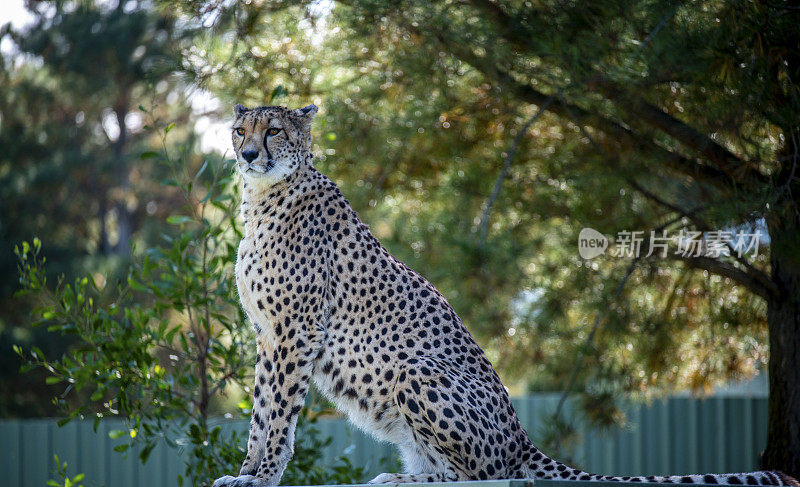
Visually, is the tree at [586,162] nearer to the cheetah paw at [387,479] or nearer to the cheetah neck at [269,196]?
the cheetah neck at [269,196]

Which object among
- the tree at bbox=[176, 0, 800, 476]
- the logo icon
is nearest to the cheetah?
the tree at bbox=[176, 0, 800, 476]

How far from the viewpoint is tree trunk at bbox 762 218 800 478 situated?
5.43 m

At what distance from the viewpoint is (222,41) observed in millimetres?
6125

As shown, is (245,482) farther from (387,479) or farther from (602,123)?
(602,123)

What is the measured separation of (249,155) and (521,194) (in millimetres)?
3220

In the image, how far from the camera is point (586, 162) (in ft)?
19.9

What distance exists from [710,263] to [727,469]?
5.94 metres

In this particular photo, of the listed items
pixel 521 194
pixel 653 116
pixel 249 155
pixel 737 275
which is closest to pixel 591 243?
pixel 521 194

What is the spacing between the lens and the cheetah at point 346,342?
3615 mm

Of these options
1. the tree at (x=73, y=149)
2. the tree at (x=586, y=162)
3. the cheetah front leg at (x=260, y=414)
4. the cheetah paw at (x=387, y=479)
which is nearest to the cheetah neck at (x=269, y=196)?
the cheetah front leg at (x=260, y=414)

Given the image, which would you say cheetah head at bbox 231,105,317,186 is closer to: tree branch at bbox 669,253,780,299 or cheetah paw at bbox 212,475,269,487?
cheetah paw at bbox 212,475,269,487

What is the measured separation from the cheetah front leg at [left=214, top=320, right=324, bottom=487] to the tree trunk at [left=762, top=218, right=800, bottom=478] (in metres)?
3.03

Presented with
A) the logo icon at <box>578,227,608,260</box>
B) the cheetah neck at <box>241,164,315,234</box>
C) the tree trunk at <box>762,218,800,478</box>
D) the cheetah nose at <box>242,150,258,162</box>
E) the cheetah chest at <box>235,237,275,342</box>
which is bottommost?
the tree trunk at <box>762,218,800,478</box>

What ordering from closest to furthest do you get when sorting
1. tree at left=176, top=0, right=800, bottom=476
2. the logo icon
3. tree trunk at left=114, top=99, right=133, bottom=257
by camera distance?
1. tree at left=176, top=0, right=800, bottom=476
2. the logo icon
3. tree trunk at left=114, top=99, right=133, bottom=257
